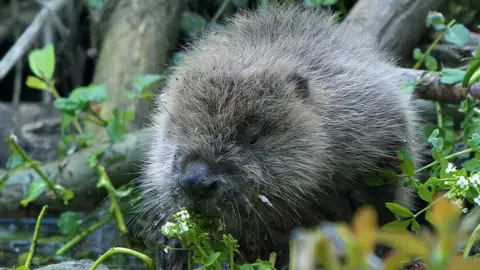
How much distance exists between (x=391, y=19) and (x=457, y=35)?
1.88ft

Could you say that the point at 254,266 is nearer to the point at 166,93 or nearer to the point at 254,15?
the point at 166,93

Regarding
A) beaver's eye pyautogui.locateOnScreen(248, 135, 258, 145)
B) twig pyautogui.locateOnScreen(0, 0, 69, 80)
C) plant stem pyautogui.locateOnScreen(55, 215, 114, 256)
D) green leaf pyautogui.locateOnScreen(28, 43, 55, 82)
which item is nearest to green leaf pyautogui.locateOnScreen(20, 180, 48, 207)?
plant stem pyautogui.locateOnScreen(55, 215, 114, 256)

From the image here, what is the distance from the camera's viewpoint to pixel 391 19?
4.33 meters

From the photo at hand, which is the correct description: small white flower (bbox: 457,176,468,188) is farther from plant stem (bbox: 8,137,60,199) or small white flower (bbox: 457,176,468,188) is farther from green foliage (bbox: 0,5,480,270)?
plant stem (bbox: 8,137,60,199)

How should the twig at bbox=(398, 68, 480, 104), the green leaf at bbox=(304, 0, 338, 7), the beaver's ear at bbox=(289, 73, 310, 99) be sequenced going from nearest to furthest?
1. the beaver's ear at bbox=(289, 73, 310, 99)
2. the twig at bbox=(398, 68, 480, 104)
3. the green leaf at bbox=(304, 0, 338, 7)

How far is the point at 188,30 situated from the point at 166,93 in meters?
2.34

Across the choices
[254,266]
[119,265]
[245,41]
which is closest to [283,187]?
[254,266]

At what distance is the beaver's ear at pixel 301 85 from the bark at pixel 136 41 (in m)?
2.46

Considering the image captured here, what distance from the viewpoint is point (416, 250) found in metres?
0.76

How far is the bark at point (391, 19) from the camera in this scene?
4.29 metres

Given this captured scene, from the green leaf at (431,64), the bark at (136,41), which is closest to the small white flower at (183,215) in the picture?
the green leaf at (431,64)

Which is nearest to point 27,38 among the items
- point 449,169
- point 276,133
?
point 276,133

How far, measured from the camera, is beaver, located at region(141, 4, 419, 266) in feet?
8.78

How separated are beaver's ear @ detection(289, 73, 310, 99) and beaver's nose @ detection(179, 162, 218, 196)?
603 millimetres
